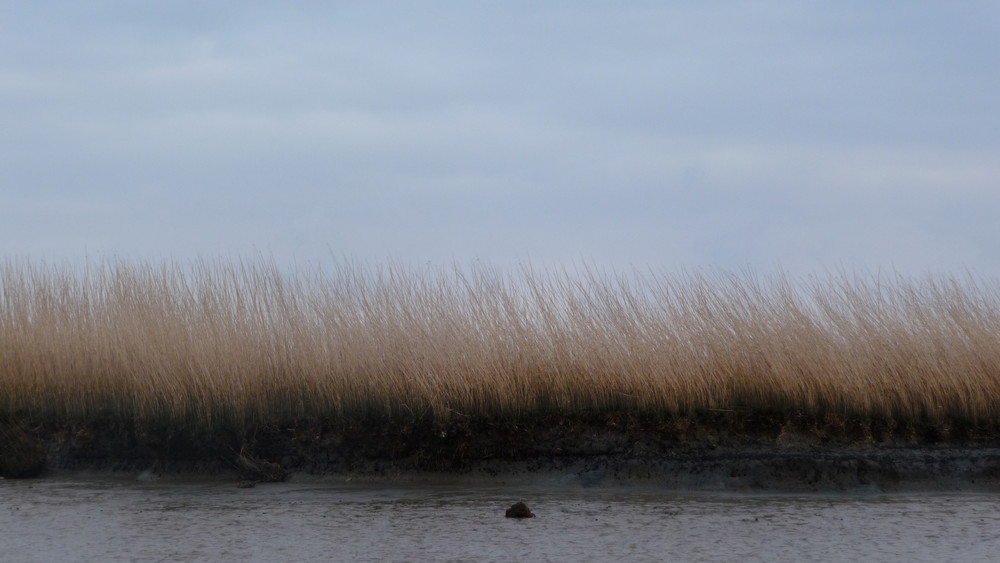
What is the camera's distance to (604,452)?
724cm

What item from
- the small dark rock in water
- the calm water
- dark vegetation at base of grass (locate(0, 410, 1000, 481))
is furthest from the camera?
dark vegetation at base of grass (locate(0, 410, 1000, 481))

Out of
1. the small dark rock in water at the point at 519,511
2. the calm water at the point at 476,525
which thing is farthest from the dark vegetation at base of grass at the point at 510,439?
the small dark rock in water at the point at 519,511

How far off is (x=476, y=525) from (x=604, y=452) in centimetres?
206

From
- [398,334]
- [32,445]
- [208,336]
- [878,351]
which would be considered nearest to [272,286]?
[208,336]

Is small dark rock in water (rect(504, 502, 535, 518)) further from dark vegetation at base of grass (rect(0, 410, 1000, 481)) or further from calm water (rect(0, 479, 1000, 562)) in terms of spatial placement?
dark vegetation at base of grass (rect(0, 410, 1000, 481))

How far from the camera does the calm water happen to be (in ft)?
15.5

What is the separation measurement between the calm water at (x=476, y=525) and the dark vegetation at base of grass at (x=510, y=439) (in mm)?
305

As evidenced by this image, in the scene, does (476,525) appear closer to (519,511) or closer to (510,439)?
(519,511)

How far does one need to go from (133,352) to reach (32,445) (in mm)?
1066

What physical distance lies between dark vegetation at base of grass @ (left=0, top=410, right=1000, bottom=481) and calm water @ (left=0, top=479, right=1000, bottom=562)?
0.31 metres

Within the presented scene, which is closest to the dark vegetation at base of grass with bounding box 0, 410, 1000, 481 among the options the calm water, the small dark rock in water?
the calm water

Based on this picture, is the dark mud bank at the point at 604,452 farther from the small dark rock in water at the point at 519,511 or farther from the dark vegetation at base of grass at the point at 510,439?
the small dark rock in water at the point at 519,511

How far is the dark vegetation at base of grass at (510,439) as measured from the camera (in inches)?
286

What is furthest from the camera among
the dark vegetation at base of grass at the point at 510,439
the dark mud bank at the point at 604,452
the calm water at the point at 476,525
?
the dark vegetation at base of grass at the point at 510,439
